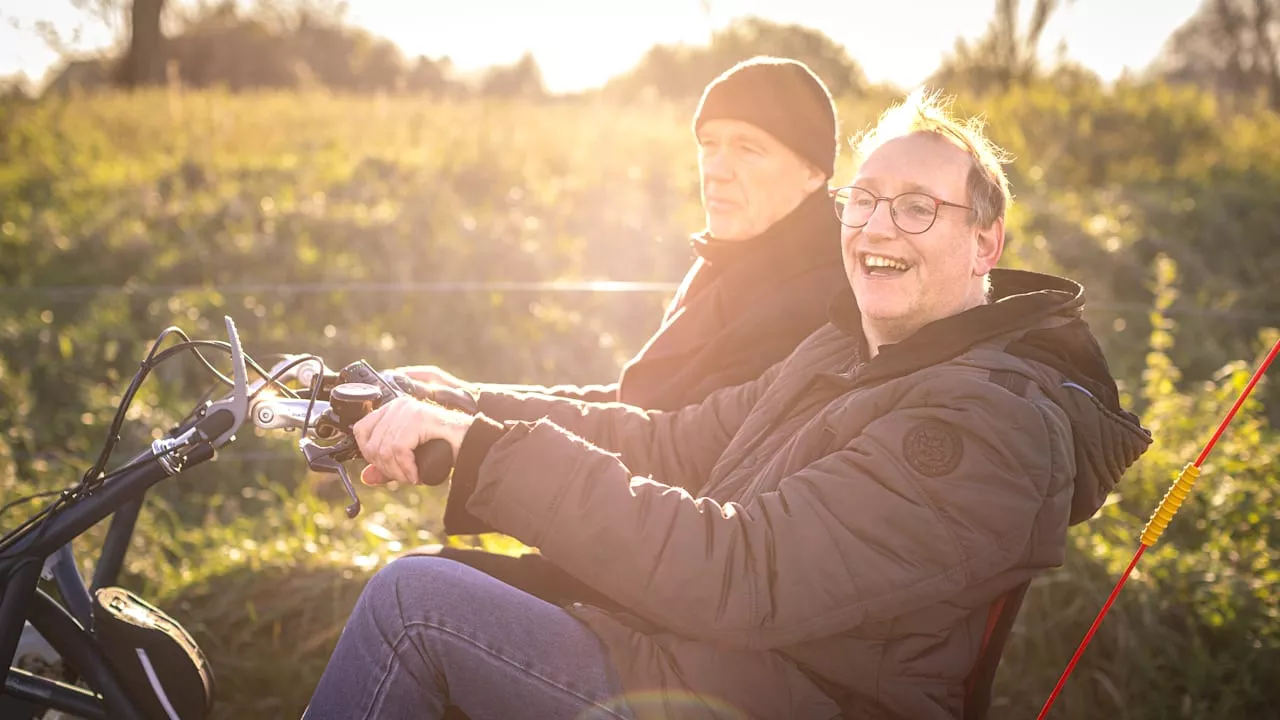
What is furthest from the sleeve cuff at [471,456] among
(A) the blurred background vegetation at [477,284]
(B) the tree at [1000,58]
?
(B) the tree at [1000,58]

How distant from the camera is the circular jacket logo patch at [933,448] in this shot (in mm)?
1619

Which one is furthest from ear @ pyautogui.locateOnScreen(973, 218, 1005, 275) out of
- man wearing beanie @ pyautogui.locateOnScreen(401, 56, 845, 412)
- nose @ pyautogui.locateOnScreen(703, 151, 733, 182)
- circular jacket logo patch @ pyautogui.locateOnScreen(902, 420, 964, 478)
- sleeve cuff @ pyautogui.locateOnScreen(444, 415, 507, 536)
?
nose @ pyautogui.locateOnScreen(703, 151, 733, 182)

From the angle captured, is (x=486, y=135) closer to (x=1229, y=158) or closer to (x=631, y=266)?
(x=631, y=266)

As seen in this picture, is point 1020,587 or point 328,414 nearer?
point 1020,587

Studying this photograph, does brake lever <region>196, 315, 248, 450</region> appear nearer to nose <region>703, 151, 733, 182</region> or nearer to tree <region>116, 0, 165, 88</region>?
nose <region>703, 151, 733, 182</region>

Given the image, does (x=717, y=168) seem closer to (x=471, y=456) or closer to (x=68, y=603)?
(x=471, y=456)

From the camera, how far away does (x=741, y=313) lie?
A: 2887mm

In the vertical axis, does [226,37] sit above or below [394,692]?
above

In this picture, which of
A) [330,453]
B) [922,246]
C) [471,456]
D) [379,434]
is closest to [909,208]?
[922,246]

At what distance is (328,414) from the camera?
1.90 meters

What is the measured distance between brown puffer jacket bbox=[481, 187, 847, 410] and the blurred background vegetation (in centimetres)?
116

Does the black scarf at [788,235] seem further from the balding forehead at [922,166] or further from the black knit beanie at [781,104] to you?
the balding forehead at [922,166]

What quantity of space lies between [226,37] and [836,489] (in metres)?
22.5

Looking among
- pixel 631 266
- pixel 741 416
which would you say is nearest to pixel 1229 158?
pixel 631 266
